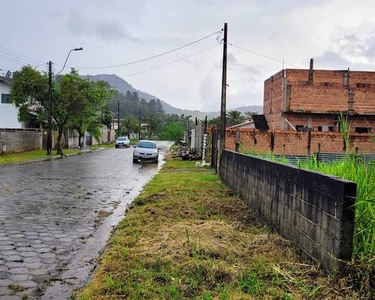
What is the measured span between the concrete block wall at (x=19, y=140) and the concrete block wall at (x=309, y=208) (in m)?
27.0

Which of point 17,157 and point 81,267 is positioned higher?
point 81,267

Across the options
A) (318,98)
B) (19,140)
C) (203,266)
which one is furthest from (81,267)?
(19,140)

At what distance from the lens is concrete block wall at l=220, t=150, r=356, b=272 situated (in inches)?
164

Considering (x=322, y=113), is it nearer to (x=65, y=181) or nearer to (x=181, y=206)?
(x=65, y=181)

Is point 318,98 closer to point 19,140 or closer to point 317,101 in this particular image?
point 317,101

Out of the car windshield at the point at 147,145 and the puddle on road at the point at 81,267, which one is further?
the car windshield at the point at 147,145

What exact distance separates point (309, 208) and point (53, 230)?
15.4 feet

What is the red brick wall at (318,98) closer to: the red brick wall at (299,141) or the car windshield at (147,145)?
the red brick wall at (299,141)

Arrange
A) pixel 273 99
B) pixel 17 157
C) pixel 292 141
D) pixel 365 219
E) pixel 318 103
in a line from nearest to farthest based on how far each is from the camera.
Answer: pixel 365 219, pixel 292 141, pixel 17 157, pixel 318 103, pixel 273 99

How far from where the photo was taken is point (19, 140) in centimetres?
3400

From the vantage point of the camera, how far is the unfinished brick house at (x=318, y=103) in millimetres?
29453

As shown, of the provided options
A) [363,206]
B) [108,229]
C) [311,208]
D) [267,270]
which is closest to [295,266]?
[267,270]

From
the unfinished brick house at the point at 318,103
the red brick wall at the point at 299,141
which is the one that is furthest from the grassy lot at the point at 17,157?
the unfinished brick house at the point at 318,103

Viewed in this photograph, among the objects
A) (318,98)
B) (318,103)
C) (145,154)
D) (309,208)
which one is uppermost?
(318,98)
